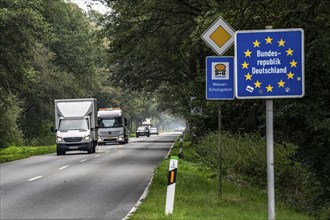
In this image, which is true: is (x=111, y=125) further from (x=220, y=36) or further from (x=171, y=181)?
(x=171, y=181)

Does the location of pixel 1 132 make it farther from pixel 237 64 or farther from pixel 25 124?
pixel 237 64

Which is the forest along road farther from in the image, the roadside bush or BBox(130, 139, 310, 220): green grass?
the roadside bush

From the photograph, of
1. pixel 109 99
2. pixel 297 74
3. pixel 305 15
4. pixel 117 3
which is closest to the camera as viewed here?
pixel 297 74

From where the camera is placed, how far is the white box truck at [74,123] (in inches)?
1260

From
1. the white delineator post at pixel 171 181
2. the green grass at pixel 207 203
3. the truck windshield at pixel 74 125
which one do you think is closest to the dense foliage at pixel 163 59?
the green grass at pixel 207 203

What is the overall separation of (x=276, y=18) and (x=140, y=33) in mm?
9635

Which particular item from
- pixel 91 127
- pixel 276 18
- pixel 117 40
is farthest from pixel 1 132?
pixel 276 18

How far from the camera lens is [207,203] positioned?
10.7m

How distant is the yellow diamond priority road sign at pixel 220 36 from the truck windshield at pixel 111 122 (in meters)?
37.5

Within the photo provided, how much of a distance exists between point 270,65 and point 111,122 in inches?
1644

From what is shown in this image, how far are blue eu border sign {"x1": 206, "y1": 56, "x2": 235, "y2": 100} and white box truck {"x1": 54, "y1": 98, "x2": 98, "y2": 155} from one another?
22.0 meters

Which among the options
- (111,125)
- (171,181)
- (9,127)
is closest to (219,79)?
(171,181)

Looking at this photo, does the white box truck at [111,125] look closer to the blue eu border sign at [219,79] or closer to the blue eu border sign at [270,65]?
the blue eu border sign at [219,79]

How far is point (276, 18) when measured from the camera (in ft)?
36.5
